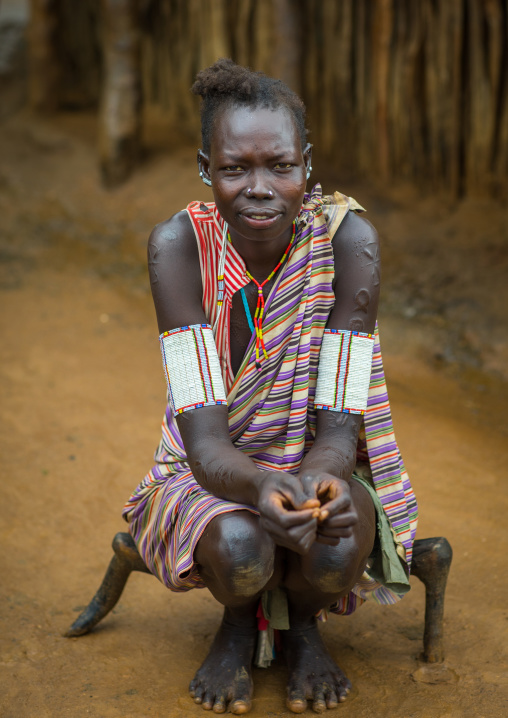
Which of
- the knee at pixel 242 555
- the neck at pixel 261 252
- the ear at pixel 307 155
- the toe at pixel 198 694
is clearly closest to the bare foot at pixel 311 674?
the toe at pixel 198 694

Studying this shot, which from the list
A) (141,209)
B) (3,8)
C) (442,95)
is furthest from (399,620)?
(3,8)

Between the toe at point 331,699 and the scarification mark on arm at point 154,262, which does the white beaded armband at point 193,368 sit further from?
the toe at point 331,699

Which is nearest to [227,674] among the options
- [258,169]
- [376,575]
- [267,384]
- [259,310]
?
[376,575]

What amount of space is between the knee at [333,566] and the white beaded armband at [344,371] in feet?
1.22

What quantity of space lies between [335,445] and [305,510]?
0.36 m

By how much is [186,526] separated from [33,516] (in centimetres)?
143

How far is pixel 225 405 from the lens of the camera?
7.40ft

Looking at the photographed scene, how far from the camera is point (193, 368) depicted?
2248 millimetres

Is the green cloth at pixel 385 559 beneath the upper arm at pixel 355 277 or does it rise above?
beneath

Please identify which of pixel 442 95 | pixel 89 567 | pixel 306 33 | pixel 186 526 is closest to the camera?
pixel 186 526

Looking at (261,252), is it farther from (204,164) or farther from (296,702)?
(296,702)

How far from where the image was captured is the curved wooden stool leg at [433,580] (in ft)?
7.82

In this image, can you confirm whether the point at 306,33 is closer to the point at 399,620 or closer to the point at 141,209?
the point at 141,209

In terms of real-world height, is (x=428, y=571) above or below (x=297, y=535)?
below
